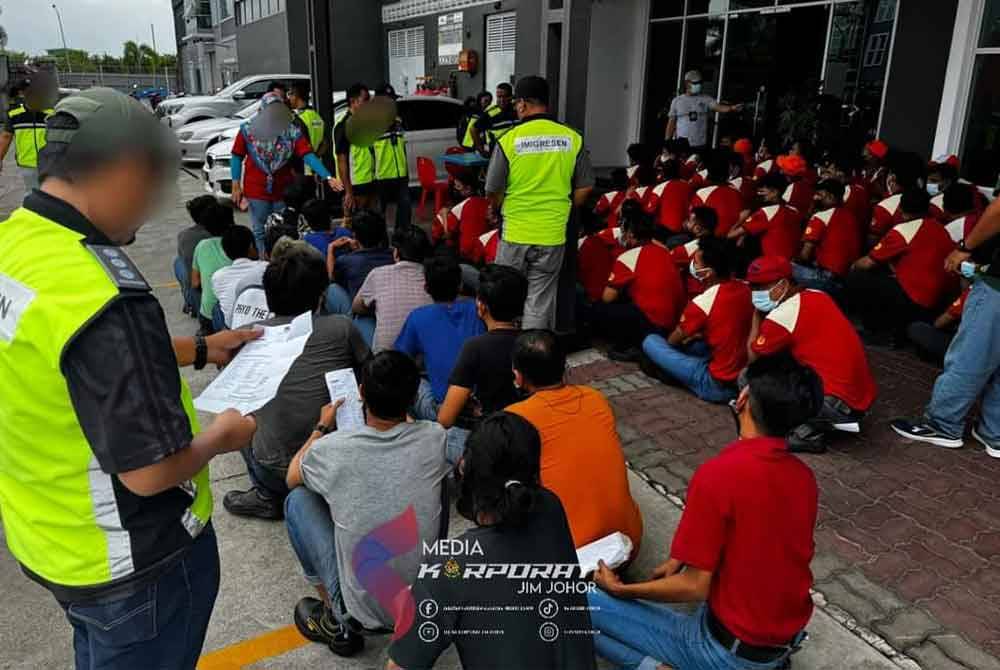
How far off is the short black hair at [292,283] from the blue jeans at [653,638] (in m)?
1.65

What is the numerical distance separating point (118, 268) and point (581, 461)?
1714 millimetres

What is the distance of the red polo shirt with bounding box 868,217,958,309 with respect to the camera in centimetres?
533

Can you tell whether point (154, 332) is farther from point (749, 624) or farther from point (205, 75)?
point (205, 75)

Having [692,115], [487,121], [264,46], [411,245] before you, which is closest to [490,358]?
[411,245]

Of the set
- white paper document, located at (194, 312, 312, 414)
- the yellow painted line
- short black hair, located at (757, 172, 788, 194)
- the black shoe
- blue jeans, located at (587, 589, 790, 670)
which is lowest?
the yellow painted line

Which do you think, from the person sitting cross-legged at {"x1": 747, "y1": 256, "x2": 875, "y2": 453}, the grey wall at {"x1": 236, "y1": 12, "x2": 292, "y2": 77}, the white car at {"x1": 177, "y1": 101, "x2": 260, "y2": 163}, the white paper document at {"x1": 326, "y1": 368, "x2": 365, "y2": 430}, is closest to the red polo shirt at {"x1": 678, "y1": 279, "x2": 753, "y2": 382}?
the person sitting cross-legged at {"x1": 747, "y1": 256, "x2": 875, "y2": 453}

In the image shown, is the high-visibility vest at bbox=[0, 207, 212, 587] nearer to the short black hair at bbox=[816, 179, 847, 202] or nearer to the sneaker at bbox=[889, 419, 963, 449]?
the sneaker at bbox=[889, 419, 963, 449]

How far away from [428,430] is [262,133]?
16.4ft

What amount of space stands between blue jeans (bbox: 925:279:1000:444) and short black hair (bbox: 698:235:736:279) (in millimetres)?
1304

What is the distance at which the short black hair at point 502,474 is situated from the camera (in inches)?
71.2

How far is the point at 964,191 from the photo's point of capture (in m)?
5.50

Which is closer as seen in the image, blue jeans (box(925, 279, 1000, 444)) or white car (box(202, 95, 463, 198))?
blue jeans (box(925, 279, 1000, 444))

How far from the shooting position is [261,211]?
22.3 feet

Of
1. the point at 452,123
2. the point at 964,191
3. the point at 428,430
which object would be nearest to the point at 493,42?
the point at 452,123
